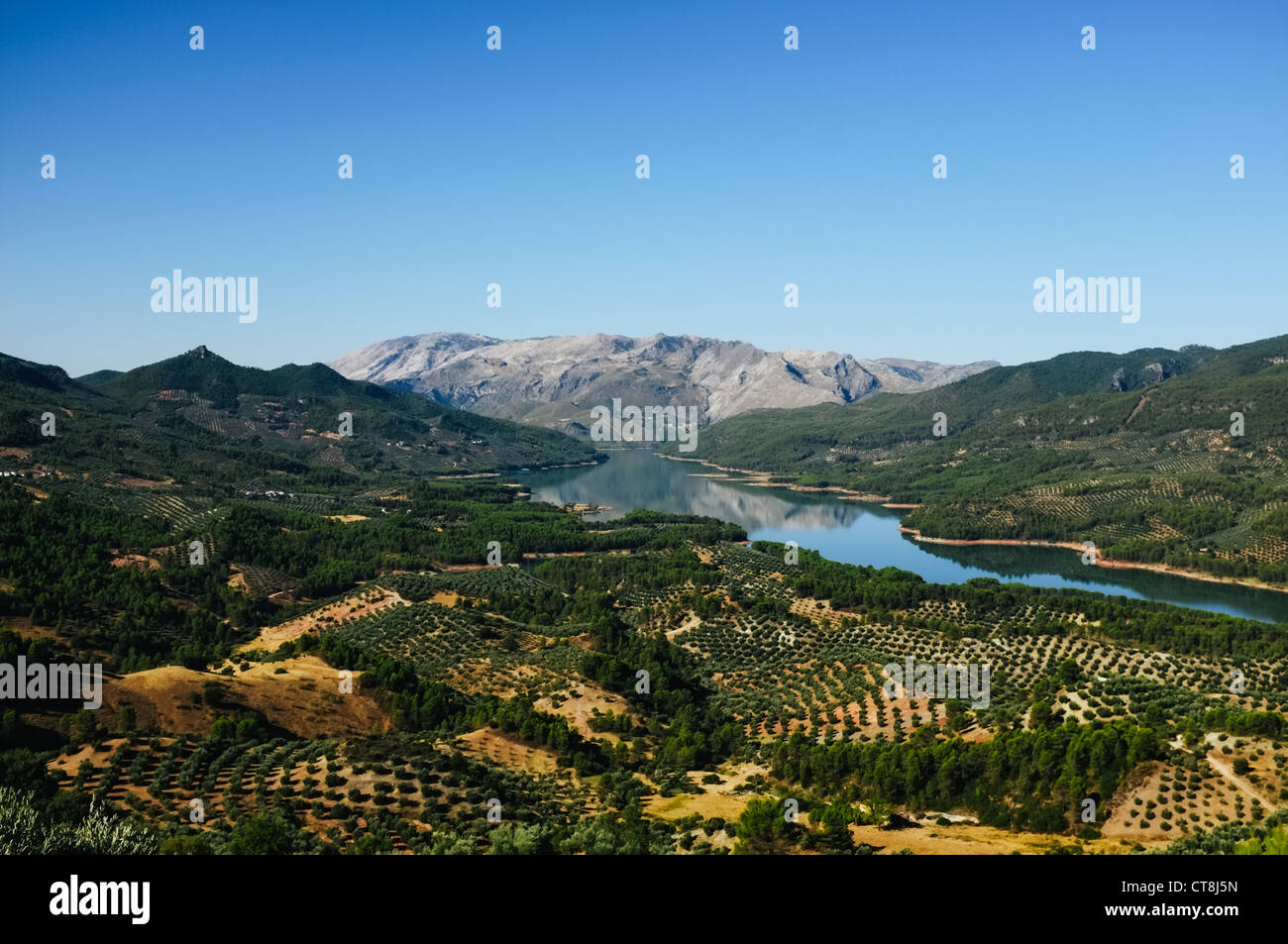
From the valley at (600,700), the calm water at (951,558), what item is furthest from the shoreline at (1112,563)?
the valley at (600,700)

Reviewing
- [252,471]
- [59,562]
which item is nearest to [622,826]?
[59,562]

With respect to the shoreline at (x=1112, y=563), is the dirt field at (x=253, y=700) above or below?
above

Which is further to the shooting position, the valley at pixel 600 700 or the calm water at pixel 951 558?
the calm water at pixel 951 558

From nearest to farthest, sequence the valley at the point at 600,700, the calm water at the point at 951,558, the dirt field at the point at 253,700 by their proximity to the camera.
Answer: the valley at the point at 600,700 → the dirt field at the point at 253,700 → the calm water at the point at 951,558

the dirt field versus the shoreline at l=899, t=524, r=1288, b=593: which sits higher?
the dirt field

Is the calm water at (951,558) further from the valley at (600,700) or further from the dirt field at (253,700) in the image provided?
the dirt field at (253,700)

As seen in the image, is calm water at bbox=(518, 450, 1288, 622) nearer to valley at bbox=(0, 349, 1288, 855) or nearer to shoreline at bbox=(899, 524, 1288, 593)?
valley at bbox=(0, 349, 1288, 855)

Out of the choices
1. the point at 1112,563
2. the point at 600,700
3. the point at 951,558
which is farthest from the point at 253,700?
the point at 1112,563

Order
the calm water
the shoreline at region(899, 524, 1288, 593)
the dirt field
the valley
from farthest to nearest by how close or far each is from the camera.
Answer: the shoreline at region(899, 524, 1288, 593) → the calm water → the dirt field → the valley

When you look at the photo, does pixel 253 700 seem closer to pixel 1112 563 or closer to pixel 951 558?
pixel 951 558

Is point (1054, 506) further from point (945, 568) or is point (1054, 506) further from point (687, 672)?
point (687, 672)

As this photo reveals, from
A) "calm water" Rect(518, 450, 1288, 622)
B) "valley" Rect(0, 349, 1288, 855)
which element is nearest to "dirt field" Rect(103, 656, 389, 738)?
"valley" Rect(0, 349, 1288, 855)

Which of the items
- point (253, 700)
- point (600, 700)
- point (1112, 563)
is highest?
point (253, 700)
